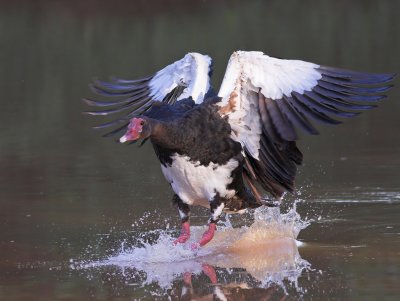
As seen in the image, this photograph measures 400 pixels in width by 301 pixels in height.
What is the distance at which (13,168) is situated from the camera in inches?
487

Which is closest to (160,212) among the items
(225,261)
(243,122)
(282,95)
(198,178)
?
(198,178)

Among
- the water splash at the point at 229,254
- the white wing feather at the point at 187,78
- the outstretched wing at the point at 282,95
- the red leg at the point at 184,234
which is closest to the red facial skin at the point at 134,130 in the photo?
the outstretched wing at the point at 282,95

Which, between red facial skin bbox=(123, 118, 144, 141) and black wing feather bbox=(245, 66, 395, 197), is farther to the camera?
black wing feather bbox=(245, 66, 395, 197)

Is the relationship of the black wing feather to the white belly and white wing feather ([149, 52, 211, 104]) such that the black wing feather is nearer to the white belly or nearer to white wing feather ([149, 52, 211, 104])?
the white belly

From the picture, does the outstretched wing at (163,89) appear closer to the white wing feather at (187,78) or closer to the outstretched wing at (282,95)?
the white wing feather at (187,78)

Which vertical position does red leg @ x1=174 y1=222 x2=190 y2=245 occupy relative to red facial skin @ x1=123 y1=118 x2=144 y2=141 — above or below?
below

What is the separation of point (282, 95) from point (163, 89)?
71.7 inches

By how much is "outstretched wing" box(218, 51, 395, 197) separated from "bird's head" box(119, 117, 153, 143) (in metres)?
0.76

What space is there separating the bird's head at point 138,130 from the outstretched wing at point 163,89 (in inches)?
47.5

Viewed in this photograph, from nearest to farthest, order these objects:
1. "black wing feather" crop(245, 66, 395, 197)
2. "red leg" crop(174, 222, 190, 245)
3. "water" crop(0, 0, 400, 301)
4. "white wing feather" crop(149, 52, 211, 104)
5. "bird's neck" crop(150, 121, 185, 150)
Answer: "water" crop(0, 0, 400, 301) < "bird's neck" crop(150, 121, 185, 150) < "black wing feather" crop(245, 66, 395, 197) < "red leg" crop(174, 222, 190, 245) < "white wing feather" crop(149, 52, 211, 104)

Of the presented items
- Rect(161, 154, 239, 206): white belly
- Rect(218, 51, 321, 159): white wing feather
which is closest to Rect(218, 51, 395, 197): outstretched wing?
Rect(218, 51, 321, 159): white wing feather

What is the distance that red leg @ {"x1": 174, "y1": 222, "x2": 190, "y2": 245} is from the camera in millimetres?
8617

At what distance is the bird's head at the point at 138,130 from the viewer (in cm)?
791

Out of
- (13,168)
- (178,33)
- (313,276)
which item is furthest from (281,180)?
(178,33)
